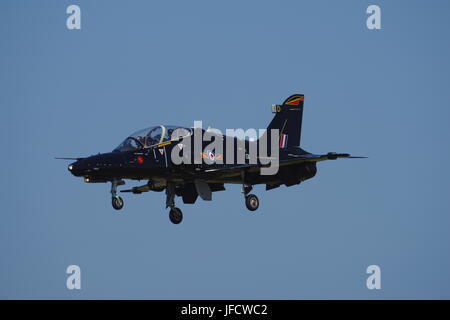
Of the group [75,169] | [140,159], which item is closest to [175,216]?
[140,159]

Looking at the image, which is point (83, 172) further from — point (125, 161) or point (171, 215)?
point (171, 215)

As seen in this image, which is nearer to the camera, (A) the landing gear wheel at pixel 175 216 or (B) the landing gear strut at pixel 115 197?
(B) the landing gear strut at pixel 115 197

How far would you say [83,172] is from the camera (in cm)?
4022

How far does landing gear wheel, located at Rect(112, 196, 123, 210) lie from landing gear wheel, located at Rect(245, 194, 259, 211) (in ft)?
19.7

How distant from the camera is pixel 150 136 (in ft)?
138

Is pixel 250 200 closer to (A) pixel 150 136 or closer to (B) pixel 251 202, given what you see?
(B) pixel 251 202

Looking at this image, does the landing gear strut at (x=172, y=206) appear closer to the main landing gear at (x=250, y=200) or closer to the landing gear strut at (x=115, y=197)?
the main landing gear at (x=250, y=200)

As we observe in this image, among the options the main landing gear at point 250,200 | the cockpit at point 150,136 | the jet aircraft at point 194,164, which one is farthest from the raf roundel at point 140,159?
the main landing gear at point 250,200

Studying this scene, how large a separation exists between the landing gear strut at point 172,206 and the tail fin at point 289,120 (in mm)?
5241

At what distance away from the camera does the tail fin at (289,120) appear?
4709cm
